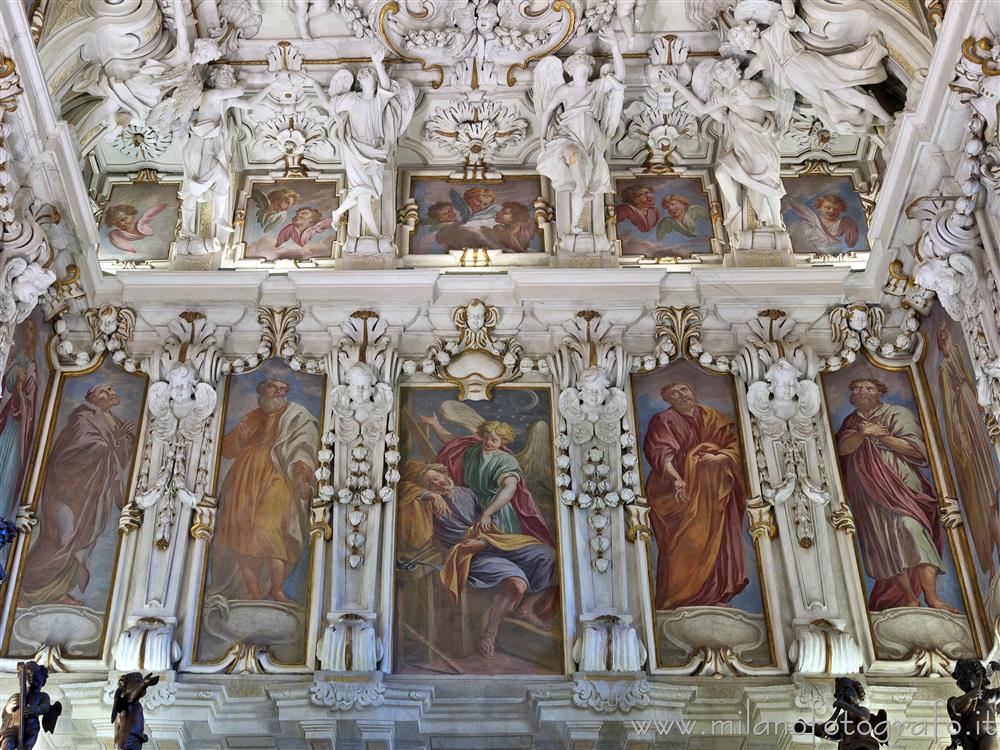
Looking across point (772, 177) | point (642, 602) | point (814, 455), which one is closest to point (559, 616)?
point (642, 602)

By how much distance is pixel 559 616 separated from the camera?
10969mm

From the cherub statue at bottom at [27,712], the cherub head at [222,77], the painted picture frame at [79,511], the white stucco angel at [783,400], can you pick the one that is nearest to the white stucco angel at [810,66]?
the white stucco angel at [783,400]

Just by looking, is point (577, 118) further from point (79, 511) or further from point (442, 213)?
point (79, 511)

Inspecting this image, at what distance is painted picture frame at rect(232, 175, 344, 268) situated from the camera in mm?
13289

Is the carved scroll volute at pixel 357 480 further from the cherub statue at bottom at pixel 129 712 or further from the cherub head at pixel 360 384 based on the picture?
the cherub statue at bottom at pixel 129 712

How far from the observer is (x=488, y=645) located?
1085 cm

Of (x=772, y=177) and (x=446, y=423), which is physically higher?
(x=772, y=177)

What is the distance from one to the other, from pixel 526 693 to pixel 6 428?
4807mm

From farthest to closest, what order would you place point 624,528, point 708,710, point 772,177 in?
point 772,177, point 624,528, point 708,710

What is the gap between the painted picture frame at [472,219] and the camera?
13.2m

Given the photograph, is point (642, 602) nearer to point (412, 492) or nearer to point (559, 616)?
point (559, 616)

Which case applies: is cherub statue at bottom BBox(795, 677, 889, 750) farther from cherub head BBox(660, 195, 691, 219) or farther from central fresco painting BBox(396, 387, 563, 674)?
cherub head BBox(660, 195, 691, 219)

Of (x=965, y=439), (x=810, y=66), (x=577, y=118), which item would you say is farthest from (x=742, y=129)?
(x=965, y=439)

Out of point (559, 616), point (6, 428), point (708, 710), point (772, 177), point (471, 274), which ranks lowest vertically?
point (708, 710)
